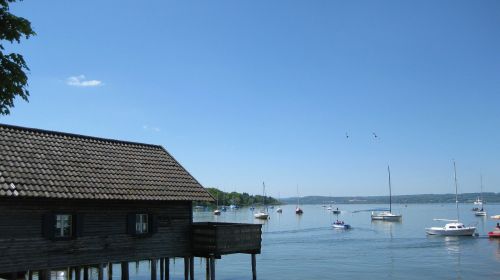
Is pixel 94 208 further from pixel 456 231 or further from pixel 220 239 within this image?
pixel 456 231

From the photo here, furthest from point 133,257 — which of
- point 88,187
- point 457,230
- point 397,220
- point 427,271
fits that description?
point 397,220

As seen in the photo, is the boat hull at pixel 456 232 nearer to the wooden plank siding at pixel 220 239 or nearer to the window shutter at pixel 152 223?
the wooden plank siding at pixel 220 239

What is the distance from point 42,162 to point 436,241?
69.0 m

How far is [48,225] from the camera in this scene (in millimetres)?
21500

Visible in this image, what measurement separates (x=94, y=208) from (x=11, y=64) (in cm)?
1294

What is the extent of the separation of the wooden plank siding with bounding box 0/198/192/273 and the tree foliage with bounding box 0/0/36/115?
10.0 meters

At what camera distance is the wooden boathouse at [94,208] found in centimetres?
2078

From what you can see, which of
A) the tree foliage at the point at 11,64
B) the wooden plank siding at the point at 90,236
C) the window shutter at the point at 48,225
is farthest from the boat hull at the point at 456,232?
the tree foliage at the point at 11,64

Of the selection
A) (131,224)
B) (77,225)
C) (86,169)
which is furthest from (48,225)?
(131,224)

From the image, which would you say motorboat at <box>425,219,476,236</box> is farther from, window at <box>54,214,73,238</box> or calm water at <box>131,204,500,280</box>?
window at <box>54,214,73,238</box>

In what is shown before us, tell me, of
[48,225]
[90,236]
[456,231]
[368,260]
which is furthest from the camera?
[456,231]

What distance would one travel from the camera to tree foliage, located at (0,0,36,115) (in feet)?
36.6

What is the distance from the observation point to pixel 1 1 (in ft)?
36.8

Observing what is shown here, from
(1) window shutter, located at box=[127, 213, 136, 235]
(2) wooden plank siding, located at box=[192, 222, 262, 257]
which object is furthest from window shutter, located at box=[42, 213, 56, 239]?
(2) wooden plank siding, located at box=[192, 222, 262, 257]
